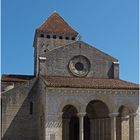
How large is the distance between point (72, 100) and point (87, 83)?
1.83 metres

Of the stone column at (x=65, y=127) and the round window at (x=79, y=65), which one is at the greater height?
the round window at (x=79, y=65)

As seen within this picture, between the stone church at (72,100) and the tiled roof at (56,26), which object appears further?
the tiled roof at (56,26)

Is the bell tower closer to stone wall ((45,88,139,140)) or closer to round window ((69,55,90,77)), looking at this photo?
round window ((69,55,90,77))

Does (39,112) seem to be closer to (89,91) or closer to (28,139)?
(28,139)

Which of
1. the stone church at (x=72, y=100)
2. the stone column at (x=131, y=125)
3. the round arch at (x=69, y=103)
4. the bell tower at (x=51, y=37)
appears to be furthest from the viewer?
the bell tower at (x=51, y=37)

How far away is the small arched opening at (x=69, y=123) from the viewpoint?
91.4 ft

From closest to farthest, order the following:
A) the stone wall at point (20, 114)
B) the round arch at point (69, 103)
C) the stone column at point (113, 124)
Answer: the round arch at point (69, 103) → the stone column at point (113, 124) → the stone wall at point (20, 114)

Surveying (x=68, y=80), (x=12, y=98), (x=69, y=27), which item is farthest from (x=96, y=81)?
(x=69, y=27)

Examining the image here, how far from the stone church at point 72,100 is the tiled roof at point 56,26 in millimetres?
5844

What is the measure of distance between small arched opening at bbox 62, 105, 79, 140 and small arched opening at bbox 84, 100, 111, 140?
0.86 metres

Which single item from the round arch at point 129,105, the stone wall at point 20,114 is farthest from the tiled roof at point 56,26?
the round arch at point 129,105

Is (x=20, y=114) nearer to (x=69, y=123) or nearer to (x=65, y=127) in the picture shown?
(x=65, y=127)

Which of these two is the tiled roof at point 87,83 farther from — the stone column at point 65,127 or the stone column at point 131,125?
the stone column at point 65,127

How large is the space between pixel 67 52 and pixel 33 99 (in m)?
4.54
